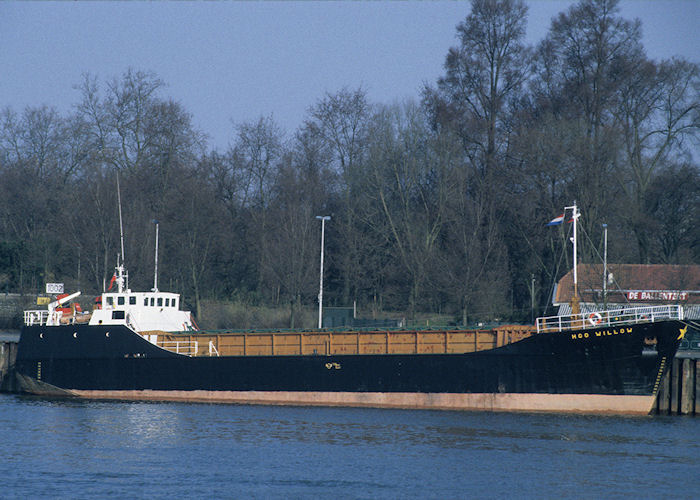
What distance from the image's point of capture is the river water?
75.1ft

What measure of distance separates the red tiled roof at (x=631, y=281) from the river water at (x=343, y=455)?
1674 cm

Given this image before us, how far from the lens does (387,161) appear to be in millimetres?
65500

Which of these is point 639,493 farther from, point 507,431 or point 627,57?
point 627,57

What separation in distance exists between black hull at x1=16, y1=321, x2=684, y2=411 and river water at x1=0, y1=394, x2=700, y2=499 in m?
1.38

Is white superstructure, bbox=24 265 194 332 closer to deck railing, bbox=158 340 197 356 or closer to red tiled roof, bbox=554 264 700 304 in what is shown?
deck railing, bbox=158 340 197 356

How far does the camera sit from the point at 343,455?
86.6ft

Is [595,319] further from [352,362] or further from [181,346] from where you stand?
[181,346]

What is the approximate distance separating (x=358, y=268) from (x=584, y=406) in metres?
33.0

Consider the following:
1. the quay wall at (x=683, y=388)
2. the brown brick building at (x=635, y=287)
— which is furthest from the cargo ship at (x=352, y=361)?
the brown brick building at (x=635, y=287)

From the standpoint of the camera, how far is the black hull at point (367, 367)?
32219mm

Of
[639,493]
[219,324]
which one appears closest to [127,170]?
[219,324]

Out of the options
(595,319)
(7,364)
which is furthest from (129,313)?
(595,319)

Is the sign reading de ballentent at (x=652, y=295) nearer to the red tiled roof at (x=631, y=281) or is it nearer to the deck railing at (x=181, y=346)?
the red tiled roof at (x=631, y=281)

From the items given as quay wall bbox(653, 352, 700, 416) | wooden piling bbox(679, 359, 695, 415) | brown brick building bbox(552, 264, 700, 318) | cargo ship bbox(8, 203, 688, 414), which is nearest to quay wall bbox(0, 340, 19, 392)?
cargo ship bbox(8, 203, 688, 414)
